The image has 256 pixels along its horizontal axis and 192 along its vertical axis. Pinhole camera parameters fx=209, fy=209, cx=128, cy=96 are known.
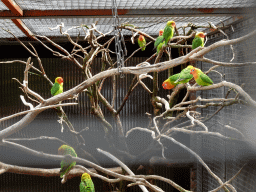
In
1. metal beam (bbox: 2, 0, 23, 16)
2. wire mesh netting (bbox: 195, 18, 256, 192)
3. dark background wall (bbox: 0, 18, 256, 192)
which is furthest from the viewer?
dark background wall (bbox: 0, 18, 256, 192)

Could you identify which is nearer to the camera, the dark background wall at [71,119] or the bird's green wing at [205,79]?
the bird's green wing at [205,79]

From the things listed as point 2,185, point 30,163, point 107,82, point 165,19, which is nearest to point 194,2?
point 165,19

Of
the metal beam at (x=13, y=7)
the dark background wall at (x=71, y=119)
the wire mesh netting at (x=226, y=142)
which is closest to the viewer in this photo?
the metal beam at (x=13, y=7)

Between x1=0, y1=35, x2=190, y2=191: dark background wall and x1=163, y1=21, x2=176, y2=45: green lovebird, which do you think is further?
x1=0, y1=35, x2=190, y2=191: dark background wall

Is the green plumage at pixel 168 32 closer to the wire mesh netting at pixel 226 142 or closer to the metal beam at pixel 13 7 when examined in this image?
the wire mesh netting at pixel 226 142

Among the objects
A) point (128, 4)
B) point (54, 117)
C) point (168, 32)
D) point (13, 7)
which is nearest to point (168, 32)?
point (168, 32)

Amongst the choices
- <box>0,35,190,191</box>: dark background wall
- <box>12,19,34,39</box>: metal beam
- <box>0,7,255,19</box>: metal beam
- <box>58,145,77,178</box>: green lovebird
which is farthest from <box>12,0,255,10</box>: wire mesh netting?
<box>58,145,77,178</box>: green lovebird

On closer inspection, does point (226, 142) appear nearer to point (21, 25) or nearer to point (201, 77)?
point (201, 77)

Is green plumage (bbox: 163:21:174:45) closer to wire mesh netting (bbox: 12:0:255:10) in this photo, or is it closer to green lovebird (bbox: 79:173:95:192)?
wire mesh netting (bbox: 12:0:255:10)

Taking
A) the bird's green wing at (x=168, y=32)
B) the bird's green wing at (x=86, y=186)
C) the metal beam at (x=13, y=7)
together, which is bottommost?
the bird's green wing at (x=86, y=186)

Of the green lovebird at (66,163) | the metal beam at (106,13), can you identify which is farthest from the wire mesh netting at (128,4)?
the green lovebird at (66,163)

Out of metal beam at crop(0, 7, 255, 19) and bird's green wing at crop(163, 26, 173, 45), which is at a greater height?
metal beam at crop(0, 7, 255, 19)

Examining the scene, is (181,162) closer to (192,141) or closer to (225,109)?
(192,141)

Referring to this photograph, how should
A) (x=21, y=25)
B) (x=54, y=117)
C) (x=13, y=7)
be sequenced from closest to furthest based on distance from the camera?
(x=13, y=7) < (x=21, y=25) < (x=54, y=117)
